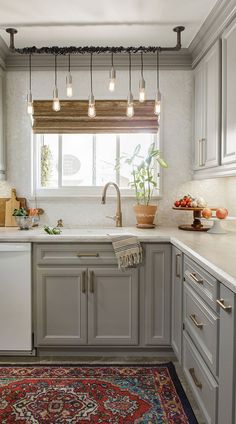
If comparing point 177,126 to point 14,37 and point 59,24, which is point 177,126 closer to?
point 59,24

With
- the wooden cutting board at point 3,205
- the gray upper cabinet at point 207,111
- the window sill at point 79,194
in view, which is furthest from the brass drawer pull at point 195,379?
the wooden cutting board at point 3,205

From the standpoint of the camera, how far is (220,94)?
2553mm

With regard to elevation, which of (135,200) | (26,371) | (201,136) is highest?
(201,136)

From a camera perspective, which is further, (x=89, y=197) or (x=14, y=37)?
(x=89, y=197)

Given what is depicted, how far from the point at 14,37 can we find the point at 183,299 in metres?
2.39

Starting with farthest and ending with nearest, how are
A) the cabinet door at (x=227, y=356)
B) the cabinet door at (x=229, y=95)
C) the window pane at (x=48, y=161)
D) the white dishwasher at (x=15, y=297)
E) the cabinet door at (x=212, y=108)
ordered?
the window pane at (x=48, y=161) < the white dishwasher at (x=15, y=297) < the cabinet door at (x=212, y=108) < the cabinet door at (x=229, y=95) < the cabinet door at (x=227, y=356)

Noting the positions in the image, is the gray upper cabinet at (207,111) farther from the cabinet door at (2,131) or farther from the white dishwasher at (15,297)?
the cabinet door at (2,131)

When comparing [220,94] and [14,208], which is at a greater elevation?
[220,94]

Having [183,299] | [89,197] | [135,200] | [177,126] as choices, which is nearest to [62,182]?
[89,197]

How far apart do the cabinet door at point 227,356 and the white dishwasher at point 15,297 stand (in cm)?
161

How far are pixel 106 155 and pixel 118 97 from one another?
530 millimetres

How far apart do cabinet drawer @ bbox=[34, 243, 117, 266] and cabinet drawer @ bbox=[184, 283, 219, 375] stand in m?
0.69

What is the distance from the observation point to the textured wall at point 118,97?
3344 millimetres

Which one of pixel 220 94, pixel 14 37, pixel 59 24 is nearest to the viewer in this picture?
pixel 220 94
